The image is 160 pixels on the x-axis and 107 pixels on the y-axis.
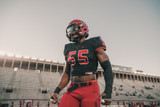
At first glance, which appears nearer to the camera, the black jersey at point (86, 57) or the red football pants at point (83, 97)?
the red football pants at point (83, 97)

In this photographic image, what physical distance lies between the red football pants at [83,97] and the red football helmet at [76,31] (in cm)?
106

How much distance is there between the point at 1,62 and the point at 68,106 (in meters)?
40.9

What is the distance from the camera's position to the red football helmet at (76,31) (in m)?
2.52

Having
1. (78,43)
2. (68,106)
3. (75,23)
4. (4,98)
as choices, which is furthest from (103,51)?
(4,98)

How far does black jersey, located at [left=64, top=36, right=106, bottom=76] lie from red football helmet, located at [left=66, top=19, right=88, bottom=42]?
25 centimetres

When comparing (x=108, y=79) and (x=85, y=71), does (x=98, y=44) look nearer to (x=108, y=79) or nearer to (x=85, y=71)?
(x=85, y=71)

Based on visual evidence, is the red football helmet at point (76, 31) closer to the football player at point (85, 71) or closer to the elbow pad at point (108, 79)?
the football player at point (85, 71)

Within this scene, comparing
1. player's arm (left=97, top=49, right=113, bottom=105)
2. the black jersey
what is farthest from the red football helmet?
player's arm (left=97, top=49, right=113, bottom=105)

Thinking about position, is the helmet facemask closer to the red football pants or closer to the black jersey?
the black jersey

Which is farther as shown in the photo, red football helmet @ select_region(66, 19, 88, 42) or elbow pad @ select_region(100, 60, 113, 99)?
red football helmet @ select_region(66, 19, 88, 42)

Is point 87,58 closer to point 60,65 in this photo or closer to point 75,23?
point 75,23

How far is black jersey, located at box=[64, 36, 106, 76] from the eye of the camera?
7.31 feet

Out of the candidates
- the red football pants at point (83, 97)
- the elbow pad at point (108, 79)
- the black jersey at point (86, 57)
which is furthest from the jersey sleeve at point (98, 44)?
the red football pants at point (83, 97)

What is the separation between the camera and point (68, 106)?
6.63ft
